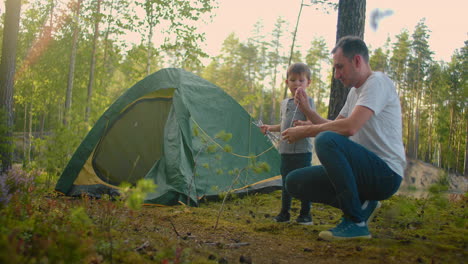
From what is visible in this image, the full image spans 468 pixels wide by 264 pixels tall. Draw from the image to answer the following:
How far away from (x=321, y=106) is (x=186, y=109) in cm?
3142

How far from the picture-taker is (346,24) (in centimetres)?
467

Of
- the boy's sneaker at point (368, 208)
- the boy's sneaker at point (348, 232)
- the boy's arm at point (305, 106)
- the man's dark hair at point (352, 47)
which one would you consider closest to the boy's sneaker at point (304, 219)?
the boy's sneaker at point (368, 208)

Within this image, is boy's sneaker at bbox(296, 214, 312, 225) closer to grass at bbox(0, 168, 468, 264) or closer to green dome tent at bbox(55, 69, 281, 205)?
grass at bbox(0, 168, 468, 264)

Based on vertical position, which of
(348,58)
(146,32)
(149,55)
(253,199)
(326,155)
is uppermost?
(146,32)

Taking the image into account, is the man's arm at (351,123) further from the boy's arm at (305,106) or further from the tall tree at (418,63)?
the tall tree at (418,63)

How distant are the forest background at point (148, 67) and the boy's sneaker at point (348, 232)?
96.2 inches

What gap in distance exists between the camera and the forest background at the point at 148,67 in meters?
10.3

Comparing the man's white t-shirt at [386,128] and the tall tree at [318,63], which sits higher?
the tall tree at [318,63]

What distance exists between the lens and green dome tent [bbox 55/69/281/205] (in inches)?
183

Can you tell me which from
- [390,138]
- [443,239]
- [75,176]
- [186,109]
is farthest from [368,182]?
[75,176]

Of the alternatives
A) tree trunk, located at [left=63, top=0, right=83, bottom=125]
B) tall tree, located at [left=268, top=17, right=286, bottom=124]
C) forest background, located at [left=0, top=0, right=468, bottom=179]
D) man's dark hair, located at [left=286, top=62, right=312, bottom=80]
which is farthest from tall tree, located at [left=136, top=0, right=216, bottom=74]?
tall tree, located at [left=268, top=17, right=286, bottom=124]

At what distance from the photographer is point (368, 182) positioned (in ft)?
8.32

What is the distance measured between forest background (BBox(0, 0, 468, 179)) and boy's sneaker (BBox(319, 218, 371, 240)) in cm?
244

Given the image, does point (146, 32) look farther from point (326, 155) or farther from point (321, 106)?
point (321, 106)
